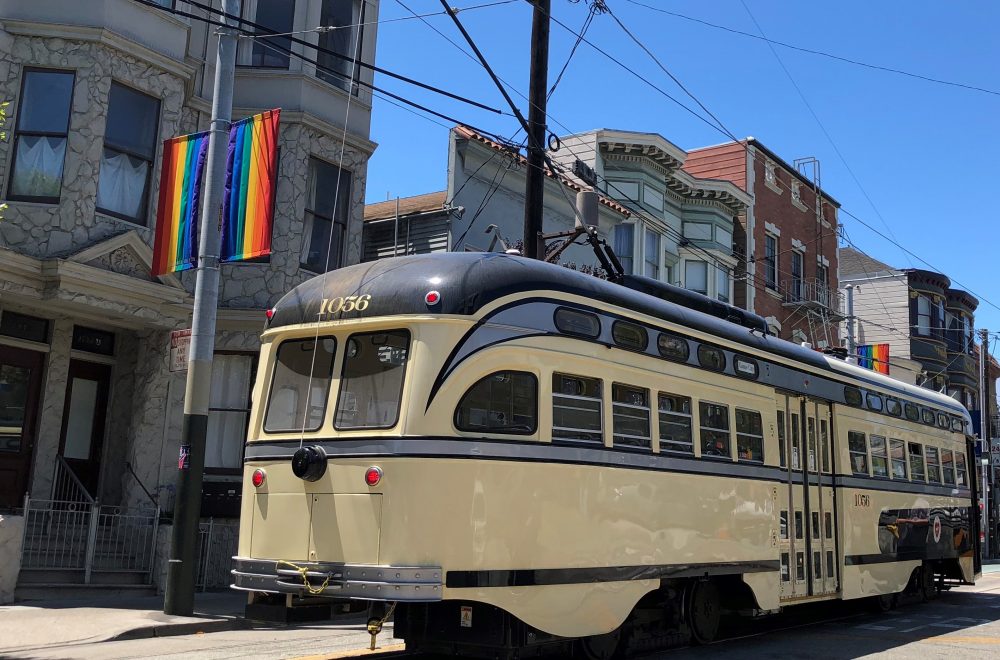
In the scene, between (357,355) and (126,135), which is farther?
(126,135)

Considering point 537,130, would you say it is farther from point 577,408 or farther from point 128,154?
point 577,408

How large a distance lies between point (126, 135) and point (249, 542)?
29.9 ft

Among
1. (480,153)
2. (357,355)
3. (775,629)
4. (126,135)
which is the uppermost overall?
(480,153)

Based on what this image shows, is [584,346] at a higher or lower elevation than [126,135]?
lower

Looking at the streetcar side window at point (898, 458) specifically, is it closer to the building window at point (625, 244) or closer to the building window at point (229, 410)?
the building window at point (229, 410)

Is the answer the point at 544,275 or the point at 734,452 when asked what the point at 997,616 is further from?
the point at 544,275

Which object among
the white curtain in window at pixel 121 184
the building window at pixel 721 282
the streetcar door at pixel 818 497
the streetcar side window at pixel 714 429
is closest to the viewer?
the streetcar side window at pixel 714 429

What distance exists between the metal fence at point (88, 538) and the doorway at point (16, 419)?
455 mm


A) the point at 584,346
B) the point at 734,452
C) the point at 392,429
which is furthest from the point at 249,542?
the point at 734,452

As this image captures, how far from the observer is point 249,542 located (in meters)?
7.86

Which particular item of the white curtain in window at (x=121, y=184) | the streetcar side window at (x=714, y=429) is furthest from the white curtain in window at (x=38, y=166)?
the streetcar side window at (x=714, y=429)

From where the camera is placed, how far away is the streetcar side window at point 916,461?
1452 cm

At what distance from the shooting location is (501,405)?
24.8ft

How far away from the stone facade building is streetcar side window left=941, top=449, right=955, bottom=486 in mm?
10369
